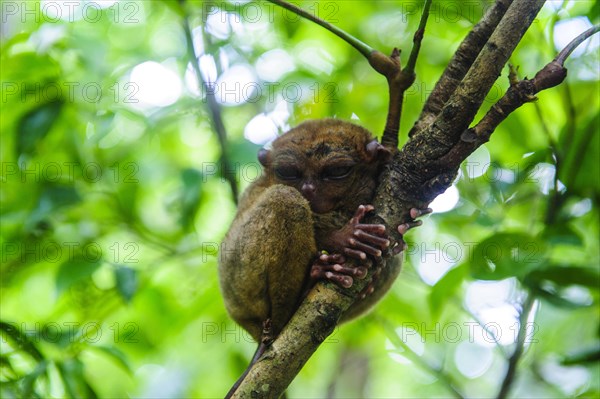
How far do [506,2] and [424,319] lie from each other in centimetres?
294

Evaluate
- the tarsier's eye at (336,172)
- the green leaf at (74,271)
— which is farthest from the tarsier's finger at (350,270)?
the green leaf at (74,271)

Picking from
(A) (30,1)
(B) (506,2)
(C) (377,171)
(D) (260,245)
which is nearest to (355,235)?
(D) (260,245)

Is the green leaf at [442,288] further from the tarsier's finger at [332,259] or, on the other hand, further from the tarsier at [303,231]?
the tarsier's finger at [332,259]

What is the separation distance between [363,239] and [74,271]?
2016 mm

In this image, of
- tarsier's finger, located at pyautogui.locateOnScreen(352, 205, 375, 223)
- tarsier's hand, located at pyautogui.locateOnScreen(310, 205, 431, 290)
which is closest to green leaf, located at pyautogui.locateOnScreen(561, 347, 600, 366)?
tarsier's hand, located at pyautogui.locateOnScreen(310, 205, 431, 290)

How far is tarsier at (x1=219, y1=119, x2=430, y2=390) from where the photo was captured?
11.2ft

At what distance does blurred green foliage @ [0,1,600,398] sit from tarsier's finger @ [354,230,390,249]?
0.92 m

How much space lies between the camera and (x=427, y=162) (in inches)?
119

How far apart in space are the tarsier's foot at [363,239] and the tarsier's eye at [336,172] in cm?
80

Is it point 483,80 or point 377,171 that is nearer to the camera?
point 483,80

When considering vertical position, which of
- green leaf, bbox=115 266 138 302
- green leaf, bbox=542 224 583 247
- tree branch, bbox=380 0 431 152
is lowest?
green leaf, bbox=115 266 138 302

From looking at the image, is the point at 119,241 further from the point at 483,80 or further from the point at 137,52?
the point at 483,80

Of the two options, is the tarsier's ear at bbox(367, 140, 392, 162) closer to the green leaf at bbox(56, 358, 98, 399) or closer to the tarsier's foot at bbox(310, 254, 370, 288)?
the tarsier's foot at bbox(310, 254, 370, 288)

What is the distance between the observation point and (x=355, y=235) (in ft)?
11.1
